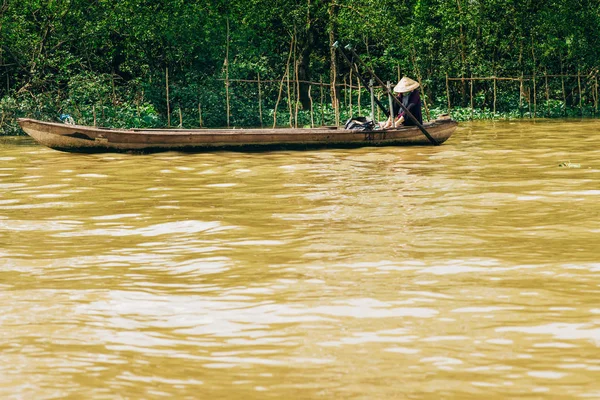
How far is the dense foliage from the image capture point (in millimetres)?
21625

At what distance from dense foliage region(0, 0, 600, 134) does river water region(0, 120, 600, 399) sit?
10589 millimetres

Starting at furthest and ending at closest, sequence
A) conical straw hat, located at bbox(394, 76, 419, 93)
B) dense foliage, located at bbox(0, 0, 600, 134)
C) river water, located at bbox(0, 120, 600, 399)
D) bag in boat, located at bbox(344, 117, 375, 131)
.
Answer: dense foliage, located at bbox(0, 0, 600, 134), bag in boat, located at bbox(344, 117, 375, 131), conical straw hat, located at bbox(394, 76, 419, 93), river water, located at bbox(0, 120, 600, 399)

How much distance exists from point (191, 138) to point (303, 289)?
9.83 metres

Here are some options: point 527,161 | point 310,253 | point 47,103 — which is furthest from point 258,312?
point 47,103

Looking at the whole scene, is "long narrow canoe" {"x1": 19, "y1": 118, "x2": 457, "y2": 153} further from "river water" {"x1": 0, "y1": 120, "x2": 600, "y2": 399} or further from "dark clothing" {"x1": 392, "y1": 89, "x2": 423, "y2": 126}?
"river water" {"x1": 0, "y1": 120, "x2": 600, "y2": 399}

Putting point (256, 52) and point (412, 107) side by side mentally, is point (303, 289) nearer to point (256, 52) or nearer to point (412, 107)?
point (412, 107)

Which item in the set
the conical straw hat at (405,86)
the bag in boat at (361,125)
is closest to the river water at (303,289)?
the bag in boat at (361,125)

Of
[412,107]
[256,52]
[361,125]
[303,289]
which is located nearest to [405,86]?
[412,107]

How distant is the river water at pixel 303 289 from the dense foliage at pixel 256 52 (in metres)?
10.6

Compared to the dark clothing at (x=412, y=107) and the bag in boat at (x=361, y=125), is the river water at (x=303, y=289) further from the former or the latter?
the dark clothing at (x=412, y=107)

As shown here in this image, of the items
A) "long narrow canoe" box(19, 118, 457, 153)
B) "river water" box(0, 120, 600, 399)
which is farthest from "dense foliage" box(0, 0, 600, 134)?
"river water" box(0, 120, 600, 399)

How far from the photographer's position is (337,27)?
2655 cm

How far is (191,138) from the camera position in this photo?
15383 mm

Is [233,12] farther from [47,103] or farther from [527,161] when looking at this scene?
[527,161]
